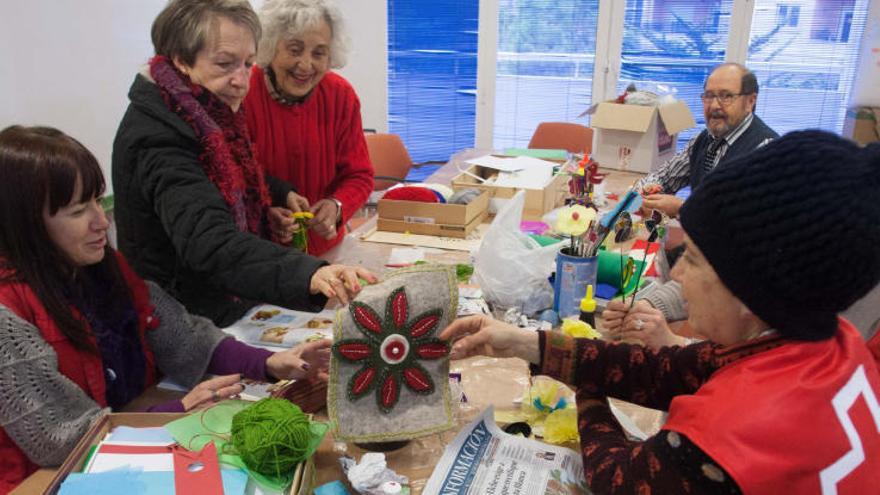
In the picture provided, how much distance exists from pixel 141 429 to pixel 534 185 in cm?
196

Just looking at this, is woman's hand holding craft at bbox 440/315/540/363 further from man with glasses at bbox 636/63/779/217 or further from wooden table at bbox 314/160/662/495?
man with glasses at bbox 636/63/779/217

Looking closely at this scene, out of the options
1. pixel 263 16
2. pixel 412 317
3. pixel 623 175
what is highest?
pixel 263 16

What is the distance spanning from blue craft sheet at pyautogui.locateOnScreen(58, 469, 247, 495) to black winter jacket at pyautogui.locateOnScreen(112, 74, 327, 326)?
0.37 m

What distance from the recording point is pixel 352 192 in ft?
7.65

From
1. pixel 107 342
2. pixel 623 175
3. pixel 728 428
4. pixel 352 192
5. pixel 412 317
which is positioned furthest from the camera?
pixel 623 175

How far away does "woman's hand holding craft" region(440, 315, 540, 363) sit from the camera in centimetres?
119

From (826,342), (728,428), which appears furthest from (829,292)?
(728,428)

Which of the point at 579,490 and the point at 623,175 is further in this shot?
the point at 623,175

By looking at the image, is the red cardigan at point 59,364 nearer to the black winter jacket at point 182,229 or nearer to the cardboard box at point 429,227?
the black winter jacket at point 182,229

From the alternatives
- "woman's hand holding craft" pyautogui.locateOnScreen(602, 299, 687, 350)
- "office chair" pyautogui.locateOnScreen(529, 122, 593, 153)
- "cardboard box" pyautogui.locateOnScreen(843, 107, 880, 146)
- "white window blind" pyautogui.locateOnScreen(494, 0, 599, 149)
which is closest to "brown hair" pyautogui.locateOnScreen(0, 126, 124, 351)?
"woman's hand holding craft" pyautogui.locateOnScreen(602, 299, 687, 350)

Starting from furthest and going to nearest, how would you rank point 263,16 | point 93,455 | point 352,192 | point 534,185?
point 534,185
point 352,192
point 263,16
point 93,455

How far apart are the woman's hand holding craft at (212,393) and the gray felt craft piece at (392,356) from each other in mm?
204

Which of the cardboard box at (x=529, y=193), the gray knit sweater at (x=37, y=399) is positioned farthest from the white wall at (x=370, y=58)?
the gray knit sweater at (x=37, y=399)

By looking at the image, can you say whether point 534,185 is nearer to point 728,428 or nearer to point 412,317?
point 412,317
